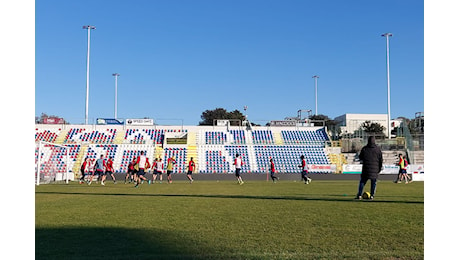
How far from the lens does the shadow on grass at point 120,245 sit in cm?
523

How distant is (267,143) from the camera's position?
53.4 m

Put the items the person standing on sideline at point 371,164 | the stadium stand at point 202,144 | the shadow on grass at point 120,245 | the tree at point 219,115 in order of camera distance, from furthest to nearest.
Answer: the tree at point 219,115 → the stadium stand at point 202,144 → the person standing on sideline at point 371,164 → the shadow on grass at point 120,245

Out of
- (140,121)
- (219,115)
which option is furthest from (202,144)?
(219,115)

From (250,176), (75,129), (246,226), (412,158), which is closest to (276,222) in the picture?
(246,226)

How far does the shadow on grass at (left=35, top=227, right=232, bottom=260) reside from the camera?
523cm

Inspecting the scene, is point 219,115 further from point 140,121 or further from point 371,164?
point 371,164

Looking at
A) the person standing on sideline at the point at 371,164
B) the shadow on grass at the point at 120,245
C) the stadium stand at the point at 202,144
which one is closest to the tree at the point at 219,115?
the stadium stand at the point at 202,144

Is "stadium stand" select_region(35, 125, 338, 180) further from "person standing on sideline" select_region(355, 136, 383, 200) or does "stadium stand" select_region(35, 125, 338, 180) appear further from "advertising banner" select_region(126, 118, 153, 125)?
"person standing on sideline" select_region(355, 136, 383, 200)

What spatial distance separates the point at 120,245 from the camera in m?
5.86

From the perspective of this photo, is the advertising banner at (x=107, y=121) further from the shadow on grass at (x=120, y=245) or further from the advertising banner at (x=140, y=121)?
the shadow on grass at (x=120, y=245)

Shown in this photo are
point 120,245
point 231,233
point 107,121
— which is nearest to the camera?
point 120,245
